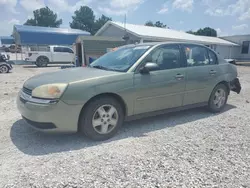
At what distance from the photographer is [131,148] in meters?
3.03

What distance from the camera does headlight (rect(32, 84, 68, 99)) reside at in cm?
288

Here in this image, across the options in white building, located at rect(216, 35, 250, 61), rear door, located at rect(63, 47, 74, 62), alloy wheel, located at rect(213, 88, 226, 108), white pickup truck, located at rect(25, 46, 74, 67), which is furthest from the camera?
white building, located at rect(216, 35, 250, 61)

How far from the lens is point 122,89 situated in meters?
3.29

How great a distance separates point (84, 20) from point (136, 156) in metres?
71.6

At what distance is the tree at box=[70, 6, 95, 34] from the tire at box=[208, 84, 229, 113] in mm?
68205

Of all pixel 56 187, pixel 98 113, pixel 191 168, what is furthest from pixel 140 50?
pixel 56 187

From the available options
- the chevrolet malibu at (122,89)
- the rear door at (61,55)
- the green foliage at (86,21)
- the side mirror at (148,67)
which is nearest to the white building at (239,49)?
the rear door at (61,55)

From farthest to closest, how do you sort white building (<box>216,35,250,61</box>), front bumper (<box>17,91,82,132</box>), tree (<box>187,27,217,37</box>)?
tree (<box>187,27,217,37</box>)
white building (<box>216,35,250,61</box>)
front bumper (<box>17,91,82,132</box>)

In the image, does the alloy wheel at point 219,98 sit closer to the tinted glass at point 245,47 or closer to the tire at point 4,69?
the tire at point 4,69

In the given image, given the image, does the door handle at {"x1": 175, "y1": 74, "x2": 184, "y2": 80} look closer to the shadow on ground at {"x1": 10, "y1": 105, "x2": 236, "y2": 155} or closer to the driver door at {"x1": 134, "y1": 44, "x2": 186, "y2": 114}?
the driver door at {"x1": 134, "y1": 44, "x2": 186, "y2": 114}

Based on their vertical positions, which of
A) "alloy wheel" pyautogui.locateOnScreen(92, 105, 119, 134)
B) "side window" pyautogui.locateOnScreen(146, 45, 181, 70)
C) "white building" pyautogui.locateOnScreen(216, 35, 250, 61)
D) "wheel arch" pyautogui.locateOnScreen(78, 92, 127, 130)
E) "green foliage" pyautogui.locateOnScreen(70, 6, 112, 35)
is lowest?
"alloy wheel" pyautogui.locateOnScreen(92, 105, 119, 134)

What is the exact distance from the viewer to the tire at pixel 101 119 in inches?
122

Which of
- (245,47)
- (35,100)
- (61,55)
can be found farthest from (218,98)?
(245,47)

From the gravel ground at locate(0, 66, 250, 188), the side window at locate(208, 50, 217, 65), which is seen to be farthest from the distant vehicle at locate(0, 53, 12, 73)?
the side window at locate(208, 50, 217, 65)
